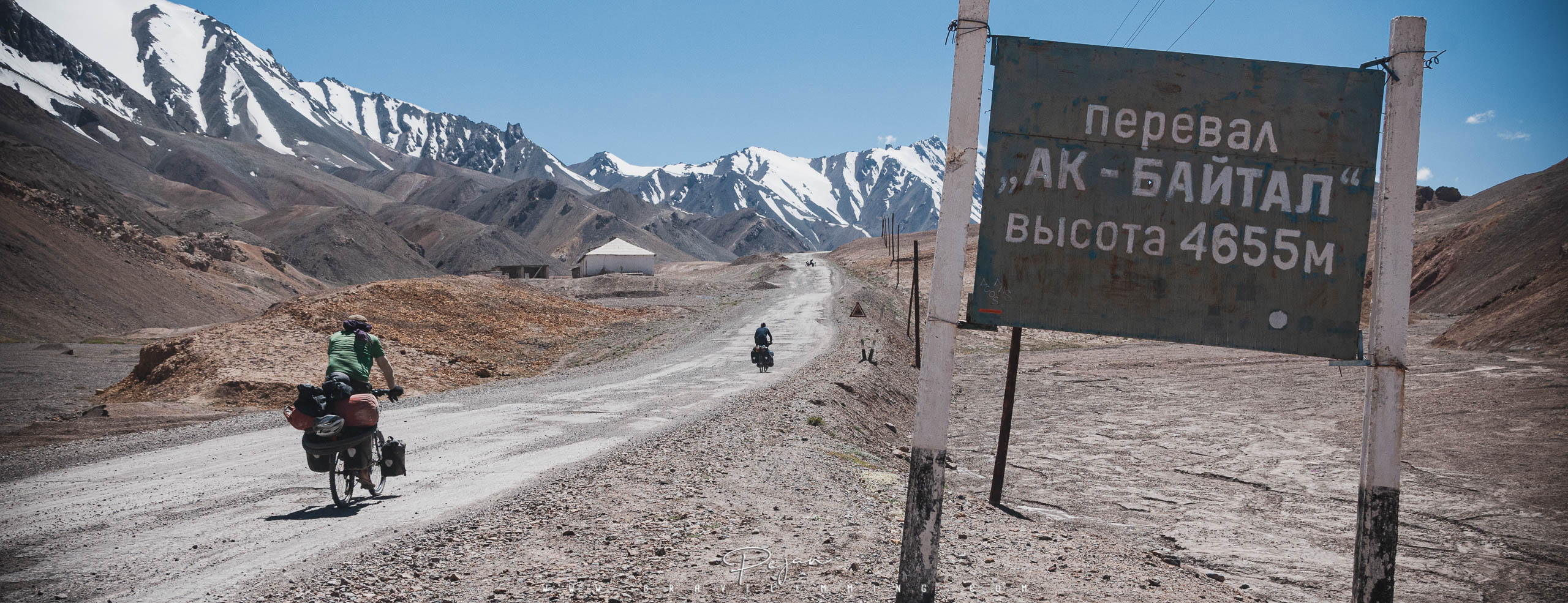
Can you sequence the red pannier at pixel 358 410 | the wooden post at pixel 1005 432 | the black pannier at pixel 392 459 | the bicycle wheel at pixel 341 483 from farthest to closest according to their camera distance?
1. the wooden post at pixel 1005 432
2. the black pannier at pixel 392 459
3. the red pannier at pixel 358 410
4. the bicycle wheel at pixel 341 483

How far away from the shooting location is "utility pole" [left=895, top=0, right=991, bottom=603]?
4.57 meters

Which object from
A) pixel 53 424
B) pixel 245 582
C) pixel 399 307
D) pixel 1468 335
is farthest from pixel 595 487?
pixel 1468 335

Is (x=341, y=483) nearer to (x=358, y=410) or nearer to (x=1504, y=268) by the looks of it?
(x=358, y=410)

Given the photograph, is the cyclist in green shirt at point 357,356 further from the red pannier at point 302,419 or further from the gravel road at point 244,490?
the gravel road at point 244,490

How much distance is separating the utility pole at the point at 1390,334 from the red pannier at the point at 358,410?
7803 millimetres

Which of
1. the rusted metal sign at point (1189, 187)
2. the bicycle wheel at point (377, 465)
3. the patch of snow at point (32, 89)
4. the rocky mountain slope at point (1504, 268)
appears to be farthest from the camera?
the patch of snow at point (32, 89)

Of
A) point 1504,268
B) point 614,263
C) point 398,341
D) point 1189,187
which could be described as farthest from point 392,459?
point 614,263

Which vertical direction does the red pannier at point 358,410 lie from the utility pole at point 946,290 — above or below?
below

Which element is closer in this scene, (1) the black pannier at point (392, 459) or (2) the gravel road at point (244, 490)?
(2) the gravel road at point (244, 490)

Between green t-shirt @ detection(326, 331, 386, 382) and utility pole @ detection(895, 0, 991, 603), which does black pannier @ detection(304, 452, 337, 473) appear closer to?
green t-shirt @ detection(326, 331, 386, 382)

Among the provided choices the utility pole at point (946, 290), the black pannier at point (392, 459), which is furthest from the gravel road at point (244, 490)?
the utility pole at point (946, 290)

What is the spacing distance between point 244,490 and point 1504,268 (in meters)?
63.4

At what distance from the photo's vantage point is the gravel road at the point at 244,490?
5773mm

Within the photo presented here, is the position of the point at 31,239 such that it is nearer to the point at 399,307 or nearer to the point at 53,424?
the point at 399,307
